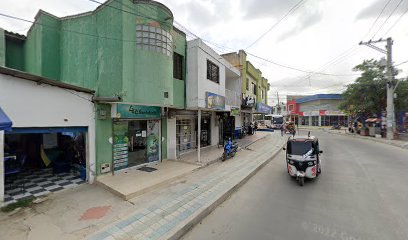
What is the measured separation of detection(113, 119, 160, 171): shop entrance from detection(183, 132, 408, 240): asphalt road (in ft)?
16.2

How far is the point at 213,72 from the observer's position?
41.6 ft

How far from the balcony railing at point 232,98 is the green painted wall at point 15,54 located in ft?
43.8

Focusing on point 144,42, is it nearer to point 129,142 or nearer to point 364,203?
point 129,142

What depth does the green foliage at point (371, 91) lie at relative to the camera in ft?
70.3

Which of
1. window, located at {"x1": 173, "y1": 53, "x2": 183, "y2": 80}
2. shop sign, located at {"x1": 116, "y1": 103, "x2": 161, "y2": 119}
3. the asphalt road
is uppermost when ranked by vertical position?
window, located at {"x1": 173, "y1": 53, "x2": 183, "y2": 80}

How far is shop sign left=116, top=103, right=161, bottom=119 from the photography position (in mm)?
7766

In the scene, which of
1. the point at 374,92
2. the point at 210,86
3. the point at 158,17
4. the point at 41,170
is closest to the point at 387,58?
the point at 374,92

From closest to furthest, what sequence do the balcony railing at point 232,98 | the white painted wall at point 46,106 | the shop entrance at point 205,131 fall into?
the white painted wall at point 46,106 → the shop entrance at point 205,131 → the balcony railing at point 232,98

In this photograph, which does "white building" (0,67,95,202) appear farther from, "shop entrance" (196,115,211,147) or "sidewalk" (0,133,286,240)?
"shop entrance" (196,115,211,147)

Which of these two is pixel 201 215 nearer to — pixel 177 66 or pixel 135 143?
pixel 135 143

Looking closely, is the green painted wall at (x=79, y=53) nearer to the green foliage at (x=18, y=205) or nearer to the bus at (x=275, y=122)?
the green foliage at (x=18, y=205)

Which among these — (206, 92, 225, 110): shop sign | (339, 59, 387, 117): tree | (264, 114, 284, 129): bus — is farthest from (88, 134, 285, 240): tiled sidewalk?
(264, 114, 284, 129): bus

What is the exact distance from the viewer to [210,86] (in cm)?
1177

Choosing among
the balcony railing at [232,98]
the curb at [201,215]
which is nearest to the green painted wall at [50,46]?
the curb at [201,215]
